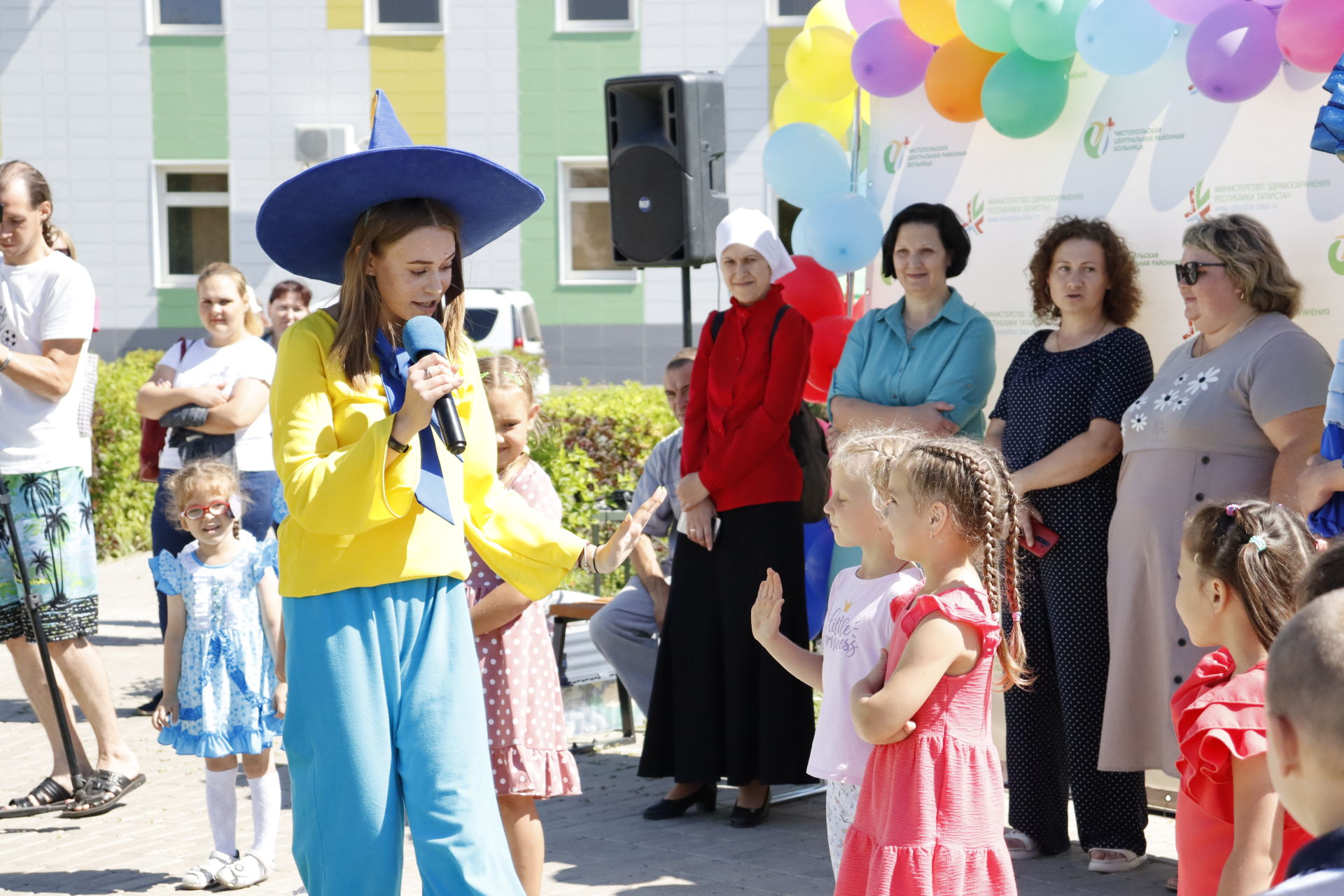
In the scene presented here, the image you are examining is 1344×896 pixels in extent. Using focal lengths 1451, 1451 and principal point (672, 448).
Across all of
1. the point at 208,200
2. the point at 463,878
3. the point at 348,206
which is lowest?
the point at 463,878

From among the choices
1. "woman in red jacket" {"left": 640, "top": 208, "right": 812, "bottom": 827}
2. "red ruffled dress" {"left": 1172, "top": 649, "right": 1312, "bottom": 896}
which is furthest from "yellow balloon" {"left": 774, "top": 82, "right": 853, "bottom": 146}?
"red ruffled dress" {"left": 1172, "top": 649, "right": 1312, "bottom": 896}

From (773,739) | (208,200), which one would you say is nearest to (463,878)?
(773,739)

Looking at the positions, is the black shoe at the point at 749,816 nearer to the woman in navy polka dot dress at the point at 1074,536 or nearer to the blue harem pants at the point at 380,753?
the woman in navy polka dot dress at the point at 1074,536

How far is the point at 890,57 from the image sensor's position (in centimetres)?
553

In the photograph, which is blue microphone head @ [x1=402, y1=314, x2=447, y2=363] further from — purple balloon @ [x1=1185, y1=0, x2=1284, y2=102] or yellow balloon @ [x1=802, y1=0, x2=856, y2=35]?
yellow balloon @ [x1=802, y1=0, x2=856, y2=35]

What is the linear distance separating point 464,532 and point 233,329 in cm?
345

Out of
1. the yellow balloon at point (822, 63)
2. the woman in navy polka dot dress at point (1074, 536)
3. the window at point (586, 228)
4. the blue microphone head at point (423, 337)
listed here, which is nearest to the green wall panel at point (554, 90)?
the window at point (586, 228)

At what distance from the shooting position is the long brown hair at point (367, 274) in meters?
A: 2.87

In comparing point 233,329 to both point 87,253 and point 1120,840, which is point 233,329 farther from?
point 87,253

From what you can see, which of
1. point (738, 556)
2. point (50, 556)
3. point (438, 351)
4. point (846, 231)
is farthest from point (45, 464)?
point (846, 231)

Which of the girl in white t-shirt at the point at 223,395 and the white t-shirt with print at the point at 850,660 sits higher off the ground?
the girl in white t-shirt at the point at 223,395

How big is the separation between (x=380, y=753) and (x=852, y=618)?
3.61 feet

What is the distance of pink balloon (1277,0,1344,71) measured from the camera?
4.06 meters

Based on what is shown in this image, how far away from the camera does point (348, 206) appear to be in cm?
293
